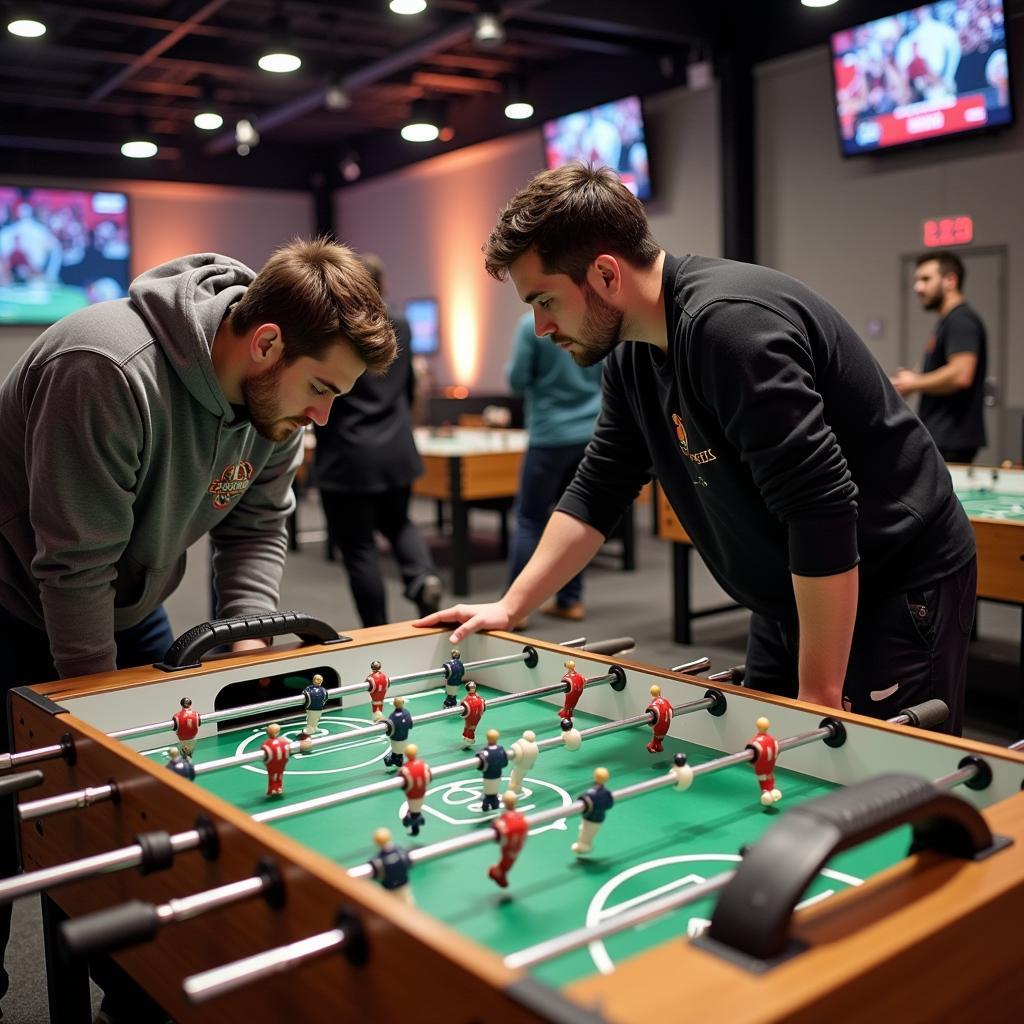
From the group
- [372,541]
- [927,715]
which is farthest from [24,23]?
[927,715]

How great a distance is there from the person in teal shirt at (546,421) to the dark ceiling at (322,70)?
9.13ft

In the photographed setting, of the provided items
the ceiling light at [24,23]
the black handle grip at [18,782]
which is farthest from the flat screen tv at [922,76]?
the black handle grip at [18,782]

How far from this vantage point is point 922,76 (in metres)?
6.35

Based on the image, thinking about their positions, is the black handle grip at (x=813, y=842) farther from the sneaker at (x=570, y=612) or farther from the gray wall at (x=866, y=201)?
the gray wall at (x=866, y=201)

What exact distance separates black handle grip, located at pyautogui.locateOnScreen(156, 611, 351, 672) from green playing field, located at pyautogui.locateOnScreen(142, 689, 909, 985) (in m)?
0.15

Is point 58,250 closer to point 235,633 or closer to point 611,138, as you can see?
point 611,138

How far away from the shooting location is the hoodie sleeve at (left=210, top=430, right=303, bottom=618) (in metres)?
2.16

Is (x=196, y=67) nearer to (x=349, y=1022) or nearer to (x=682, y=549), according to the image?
(x=682, y=549)

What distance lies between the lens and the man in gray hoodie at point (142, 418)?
5.38ft

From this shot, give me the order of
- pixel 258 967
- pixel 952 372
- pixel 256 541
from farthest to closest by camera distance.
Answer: pixel 952 372
pixel 256 541
pixel 258 967

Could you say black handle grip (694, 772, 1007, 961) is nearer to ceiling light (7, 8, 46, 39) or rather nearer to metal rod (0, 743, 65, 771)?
metal rod (0, 743, 65, 771)

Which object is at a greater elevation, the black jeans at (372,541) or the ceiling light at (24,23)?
the ceiling light at (24,23)

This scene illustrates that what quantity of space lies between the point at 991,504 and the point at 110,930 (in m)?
3.42

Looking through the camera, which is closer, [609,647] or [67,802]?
[67,802]
